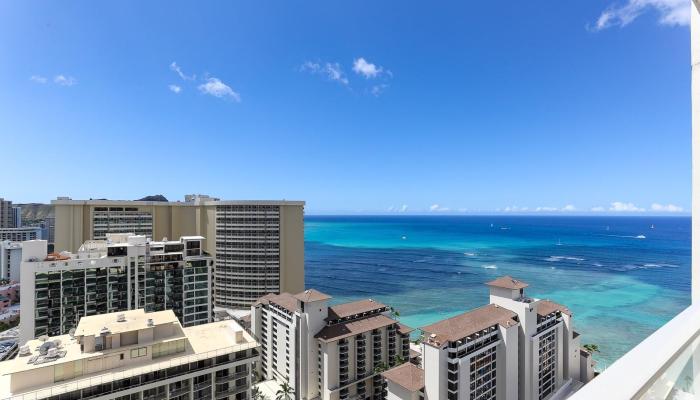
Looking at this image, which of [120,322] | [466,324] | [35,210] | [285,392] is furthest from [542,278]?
[35,210]

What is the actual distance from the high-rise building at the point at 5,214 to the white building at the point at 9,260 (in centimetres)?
3301

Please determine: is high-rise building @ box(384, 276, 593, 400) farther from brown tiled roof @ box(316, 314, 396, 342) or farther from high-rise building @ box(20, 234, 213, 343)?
high-rise building @ box(20, 234, 213, 343)

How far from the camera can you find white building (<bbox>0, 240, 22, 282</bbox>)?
161 ft

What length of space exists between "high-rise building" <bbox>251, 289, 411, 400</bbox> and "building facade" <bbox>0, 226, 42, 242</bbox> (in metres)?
65.4

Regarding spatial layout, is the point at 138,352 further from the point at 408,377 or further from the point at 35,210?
the point at 35,210

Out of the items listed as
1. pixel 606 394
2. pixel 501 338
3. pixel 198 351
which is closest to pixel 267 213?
pixel 198 351

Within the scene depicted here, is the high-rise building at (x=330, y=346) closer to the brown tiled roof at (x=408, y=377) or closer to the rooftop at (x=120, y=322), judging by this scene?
the brown tiled roof at (x=408, y=377)

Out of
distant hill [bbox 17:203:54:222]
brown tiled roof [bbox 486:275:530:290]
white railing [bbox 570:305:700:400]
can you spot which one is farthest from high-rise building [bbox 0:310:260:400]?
distant hill [bbox 17:203:54:222]

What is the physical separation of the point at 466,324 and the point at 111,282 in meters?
26.6

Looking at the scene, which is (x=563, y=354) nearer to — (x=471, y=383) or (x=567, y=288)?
(x=471, y=383)

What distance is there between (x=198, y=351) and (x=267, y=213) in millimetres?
29484

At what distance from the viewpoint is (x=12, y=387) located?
12.6m

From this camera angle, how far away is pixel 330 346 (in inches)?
918

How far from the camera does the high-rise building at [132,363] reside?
13.1 meters
